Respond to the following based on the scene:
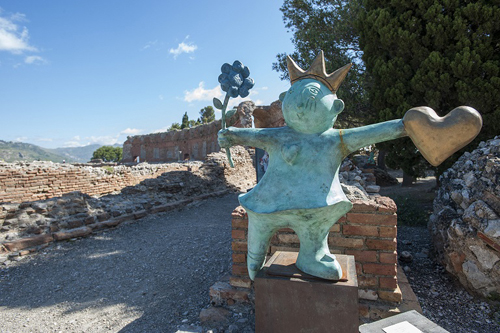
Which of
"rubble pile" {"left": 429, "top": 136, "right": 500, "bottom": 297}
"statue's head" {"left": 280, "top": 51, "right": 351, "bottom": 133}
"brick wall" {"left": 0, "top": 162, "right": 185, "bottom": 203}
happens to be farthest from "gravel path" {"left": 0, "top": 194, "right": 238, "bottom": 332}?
"brick wall" {"left": 0, "top": 162, "right": 185, "bottom": 203}

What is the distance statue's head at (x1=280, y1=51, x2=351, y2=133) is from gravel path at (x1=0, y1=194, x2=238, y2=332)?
6.91 feet

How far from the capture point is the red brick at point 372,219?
252cm

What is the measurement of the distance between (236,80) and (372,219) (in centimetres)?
168

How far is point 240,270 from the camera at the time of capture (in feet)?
9.40

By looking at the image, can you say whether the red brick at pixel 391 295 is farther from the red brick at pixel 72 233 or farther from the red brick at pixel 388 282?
the red brick at pixel 72 233

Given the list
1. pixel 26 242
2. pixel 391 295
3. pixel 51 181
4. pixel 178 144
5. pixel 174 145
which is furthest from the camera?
pixel 174 145

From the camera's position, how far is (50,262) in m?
4.48

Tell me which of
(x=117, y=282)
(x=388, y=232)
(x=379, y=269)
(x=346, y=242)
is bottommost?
(x=117, y=282)

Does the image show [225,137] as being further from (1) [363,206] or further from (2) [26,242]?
(2) [26,242]

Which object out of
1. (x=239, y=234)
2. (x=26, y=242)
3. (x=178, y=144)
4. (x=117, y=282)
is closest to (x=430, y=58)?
(x=239, y=234)

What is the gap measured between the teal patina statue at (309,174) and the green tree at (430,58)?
480 centimetres

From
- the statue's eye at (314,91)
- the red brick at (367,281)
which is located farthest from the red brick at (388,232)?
the statue's eye at (314,91)

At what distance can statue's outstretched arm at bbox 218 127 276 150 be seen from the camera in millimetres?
2018

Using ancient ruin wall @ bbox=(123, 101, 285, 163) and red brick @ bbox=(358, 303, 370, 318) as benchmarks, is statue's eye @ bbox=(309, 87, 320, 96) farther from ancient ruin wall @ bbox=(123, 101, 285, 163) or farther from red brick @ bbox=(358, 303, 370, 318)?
ancient ruin wall @ bbox=(123, 101, 285, 163)
